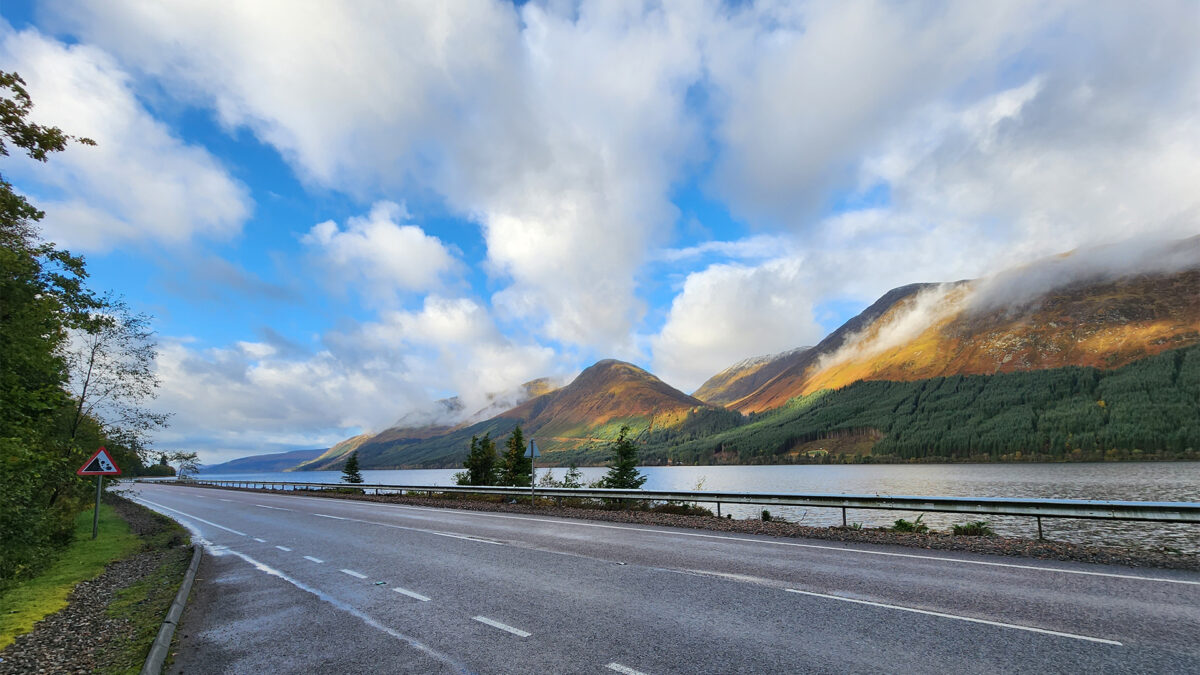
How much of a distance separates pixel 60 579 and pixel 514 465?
3180 cm

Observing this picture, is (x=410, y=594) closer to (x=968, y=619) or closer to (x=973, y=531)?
(x=968, y=619)

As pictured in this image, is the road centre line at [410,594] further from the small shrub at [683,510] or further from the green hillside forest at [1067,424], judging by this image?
the green hillside forest at [1067,424]

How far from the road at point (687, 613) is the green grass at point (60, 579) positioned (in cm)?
195

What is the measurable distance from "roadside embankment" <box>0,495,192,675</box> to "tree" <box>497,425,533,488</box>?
2776 centimetres

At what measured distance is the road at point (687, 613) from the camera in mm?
5055

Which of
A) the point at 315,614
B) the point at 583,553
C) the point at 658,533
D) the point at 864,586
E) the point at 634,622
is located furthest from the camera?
the point at 658,533

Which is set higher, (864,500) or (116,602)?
(864,500)

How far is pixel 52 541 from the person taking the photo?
15.1 meters

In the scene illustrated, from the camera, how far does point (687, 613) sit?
6555mm

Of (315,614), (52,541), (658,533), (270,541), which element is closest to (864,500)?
(658,533)

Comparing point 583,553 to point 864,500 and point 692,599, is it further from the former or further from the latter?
point 864,500

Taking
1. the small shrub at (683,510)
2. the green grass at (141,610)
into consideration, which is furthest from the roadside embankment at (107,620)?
the small shrub at (683,510)

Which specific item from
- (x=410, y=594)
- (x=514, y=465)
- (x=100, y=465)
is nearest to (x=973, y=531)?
(x=410, y=594)

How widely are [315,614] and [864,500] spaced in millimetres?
13869
